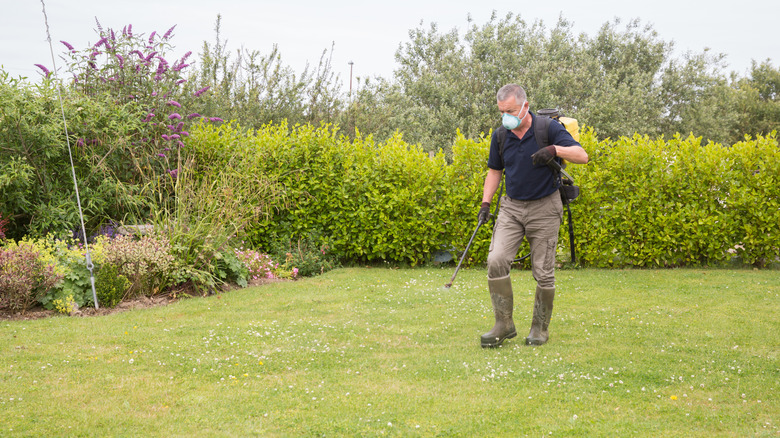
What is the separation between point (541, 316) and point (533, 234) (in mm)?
728

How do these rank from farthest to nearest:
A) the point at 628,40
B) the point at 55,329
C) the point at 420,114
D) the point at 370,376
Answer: the point at 628,40
the point at 420,114
the point at 55,329
the point at 370,376

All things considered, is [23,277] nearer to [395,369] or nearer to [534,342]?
[395,369]

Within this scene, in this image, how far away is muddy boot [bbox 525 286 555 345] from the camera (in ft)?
17.4

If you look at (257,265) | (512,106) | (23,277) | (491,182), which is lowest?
(257,265)

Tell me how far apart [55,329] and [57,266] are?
1080 millimetres

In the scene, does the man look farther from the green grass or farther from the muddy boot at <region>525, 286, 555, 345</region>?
the green grass

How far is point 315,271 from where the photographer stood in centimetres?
927

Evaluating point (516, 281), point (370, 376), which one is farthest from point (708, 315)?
point (370, 376)

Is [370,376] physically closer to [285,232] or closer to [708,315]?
[708,315]

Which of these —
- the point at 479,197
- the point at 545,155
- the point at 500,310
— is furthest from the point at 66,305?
the point at 479,197

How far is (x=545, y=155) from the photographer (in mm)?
4859

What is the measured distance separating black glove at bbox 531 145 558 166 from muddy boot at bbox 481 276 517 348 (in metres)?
1.05

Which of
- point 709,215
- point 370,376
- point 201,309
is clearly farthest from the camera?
point 709,215

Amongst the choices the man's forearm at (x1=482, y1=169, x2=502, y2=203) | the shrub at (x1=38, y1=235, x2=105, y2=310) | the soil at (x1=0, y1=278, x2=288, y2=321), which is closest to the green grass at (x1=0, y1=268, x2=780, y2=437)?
the soil at (x1=0, y1=278, x2=288, y2=321)
